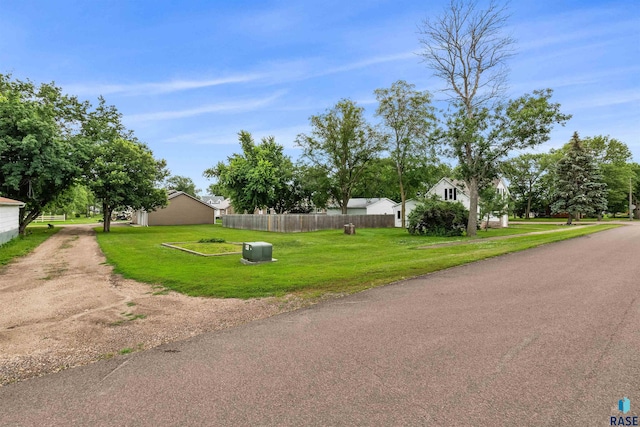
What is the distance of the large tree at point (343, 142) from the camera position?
124 ft

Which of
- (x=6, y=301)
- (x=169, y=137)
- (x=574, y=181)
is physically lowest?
(x=6, y=301)

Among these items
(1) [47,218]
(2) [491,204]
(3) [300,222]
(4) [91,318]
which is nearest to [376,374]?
(4) [91,318]

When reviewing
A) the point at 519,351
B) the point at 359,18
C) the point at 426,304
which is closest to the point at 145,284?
the point at 426,304

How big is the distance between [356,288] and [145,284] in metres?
5.16

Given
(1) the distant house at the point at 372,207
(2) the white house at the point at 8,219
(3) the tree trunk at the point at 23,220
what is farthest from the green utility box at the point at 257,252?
(1) the distant house at the point at 372,207

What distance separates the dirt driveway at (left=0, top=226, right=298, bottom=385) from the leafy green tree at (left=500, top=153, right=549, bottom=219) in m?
63.7

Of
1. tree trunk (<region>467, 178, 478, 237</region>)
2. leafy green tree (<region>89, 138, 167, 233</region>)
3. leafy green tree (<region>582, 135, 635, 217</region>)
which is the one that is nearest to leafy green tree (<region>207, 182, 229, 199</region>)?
leafy green tree (<region>89, 138, 167, 233</region>)

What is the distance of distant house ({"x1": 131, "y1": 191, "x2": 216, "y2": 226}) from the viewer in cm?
4434

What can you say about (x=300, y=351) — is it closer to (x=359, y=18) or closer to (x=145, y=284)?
(x=145, y=284)

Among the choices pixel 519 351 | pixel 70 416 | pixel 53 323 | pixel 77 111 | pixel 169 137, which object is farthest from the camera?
pixel 169 137

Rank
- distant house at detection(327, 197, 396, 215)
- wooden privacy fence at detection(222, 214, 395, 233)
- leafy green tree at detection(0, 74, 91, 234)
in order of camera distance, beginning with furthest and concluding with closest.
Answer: distant house at detection(327, 197, 396, 215) < wooden privacy fence at detection(222, 214, 395, 233) < leafy green tree at detection(0, 74, 91, 234)

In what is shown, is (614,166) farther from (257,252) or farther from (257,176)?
(257,252)

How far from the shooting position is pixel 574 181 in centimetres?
4606

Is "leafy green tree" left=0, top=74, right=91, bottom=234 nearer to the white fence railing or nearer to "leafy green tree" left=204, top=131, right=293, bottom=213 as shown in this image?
"leafy green tree" left=204, top=131, right=293, bottom=213
